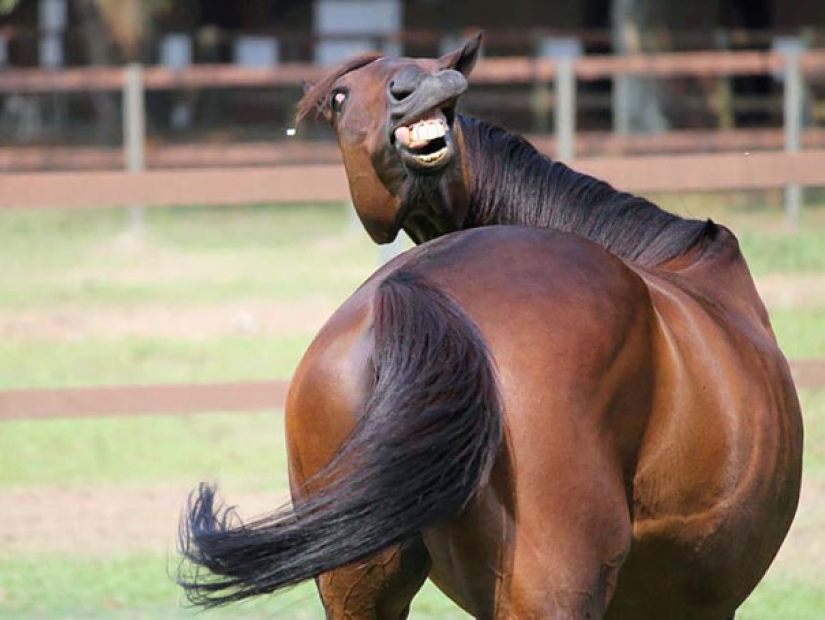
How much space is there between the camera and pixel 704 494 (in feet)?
8.49

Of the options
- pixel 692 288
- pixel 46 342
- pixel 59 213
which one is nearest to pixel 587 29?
pixel 59 213

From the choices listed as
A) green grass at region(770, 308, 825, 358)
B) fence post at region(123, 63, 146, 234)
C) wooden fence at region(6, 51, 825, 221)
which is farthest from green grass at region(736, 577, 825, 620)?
fence post at region(123, 63, 146, 234)

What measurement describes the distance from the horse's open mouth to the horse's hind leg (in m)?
0.75

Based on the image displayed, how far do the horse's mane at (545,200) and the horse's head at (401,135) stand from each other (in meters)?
0.04

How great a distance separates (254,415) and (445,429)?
6348 mm

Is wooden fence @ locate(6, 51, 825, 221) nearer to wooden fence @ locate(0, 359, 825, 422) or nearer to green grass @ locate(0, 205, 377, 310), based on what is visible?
wooden fence @ locate(0, 359, 825, 422)

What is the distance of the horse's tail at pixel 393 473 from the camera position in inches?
89.3

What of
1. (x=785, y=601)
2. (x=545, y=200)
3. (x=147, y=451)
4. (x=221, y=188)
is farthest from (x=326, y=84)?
(x=147, y=451)

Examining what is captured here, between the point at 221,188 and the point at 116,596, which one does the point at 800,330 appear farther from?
the point at 116,596

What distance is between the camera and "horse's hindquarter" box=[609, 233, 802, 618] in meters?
2.51

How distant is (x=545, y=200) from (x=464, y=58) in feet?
1.08

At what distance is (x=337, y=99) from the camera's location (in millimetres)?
3049

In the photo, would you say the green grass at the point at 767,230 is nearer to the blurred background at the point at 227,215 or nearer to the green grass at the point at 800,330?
the blurred background at the point at 227,215

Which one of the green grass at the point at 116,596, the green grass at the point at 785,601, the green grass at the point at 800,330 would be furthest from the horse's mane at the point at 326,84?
the green grass at the point at 800,330
